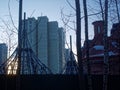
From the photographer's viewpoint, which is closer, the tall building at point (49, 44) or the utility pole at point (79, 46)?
the utility pole at point (79, 46)

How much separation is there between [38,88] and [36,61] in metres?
4.49

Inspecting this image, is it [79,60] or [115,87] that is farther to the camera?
[115,87]

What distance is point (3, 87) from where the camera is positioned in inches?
584

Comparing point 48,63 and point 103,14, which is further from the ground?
point 103,14

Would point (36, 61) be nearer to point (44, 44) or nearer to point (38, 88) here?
point (38, 88)

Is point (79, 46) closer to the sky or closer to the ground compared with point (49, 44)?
closer to the ground

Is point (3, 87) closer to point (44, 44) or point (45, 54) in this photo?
point (44, 44)

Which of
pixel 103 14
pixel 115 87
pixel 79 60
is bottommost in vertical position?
pixel 115 87

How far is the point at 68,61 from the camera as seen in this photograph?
2288cm

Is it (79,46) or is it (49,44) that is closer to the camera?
(79,46)

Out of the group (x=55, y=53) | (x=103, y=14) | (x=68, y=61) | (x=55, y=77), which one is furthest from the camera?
(x=55, y=53)

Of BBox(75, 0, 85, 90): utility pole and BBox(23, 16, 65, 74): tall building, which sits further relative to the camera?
BBox(23, 16, 65, 74): tall building

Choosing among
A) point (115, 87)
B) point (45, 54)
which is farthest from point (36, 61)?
point (45, 54)

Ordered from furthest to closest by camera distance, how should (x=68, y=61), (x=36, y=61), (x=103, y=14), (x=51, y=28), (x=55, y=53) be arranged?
1. (x=55, y=53)
2. (x=51, y=28)
3. (x=68, y=61)
4. (x=36, y=61)
5. (x=103, y=14)
